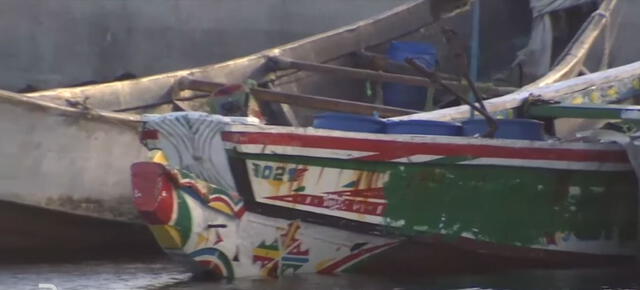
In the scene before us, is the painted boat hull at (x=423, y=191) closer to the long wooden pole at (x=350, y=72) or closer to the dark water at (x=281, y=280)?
the dark water at (x=281, y=280)

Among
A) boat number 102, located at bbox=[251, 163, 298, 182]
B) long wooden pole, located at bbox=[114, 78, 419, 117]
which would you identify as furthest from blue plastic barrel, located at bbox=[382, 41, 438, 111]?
boat number 102, located at bbox=[251, 163, 298, 182]

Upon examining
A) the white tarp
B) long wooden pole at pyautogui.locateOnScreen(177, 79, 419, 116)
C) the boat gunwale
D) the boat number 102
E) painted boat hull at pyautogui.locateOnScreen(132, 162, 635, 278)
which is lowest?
painted boat hull at pyautogui.locateOnScreen(132, 162, 635, 278)

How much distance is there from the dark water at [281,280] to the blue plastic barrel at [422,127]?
3.18ft

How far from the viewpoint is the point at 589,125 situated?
10633mm

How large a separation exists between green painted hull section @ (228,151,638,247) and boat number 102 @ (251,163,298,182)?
0.19 ft

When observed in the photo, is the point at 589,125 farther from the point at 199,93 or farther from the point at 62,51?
the point at 62,51

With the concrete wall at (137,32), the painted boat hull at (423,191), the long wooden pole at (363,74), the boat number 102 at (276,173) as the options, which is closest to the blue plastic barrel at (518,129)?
the painted boat hull at (423,191)

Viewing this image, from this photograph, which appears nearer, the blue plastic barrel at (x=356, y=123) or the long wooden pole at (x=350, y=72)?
the blue plastic barrel at (x=356, y=123)

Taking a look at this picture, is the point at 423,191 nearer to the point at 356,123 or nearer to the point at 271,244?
the point at 356,123

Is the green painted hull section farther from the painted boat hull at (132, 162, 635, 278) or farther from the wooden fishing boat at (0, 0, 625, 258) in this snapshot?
the wooden fishing boat at (0, 0, 625, 258)

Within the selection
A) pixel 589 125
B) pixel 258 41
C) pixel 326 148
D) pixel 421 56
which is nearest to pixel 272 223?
pixel 326 148

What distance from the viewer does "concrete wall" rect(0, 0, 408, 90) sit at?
51.1 ft

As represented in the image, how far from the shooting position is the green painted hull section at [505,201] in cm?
880

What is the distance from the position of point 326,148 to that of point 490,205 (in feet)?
4.16
